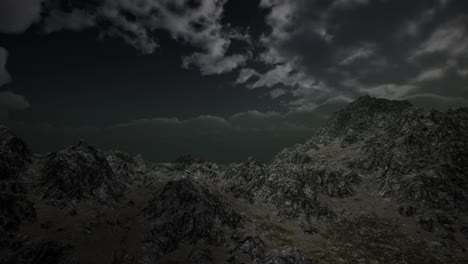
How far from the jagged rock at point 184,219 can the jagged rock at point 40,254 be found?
2097cm

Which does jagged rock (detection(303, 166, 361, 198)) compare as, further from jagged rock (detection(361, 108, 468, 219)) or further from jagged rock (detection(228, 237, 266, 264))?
jagged rock (detection(228, 237, 266, 264))

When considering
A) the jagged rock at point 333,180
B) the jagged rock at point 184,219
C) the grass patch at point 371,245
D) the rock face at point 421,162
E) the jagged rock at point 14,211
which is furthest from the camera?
the jagged rock at point 333,180

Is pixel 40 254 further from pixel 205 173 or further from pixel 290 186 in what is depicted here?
pixel 205 173

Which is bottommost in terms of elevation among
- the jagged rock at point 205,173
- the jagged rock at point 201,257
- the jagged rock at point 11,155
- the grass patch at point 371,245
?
the grass patch at point 371,245

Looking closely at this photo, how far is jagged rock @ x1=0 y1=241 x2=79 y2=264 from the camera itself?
2635 inches

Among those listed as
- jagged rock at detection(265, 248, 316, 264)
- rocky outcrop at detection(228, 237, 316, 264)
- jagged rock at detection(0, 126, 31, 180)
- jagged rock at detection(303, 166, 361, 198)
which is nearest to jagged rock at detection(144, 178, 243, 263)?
rocky outcrop at detection(228, 237, 316, 264)

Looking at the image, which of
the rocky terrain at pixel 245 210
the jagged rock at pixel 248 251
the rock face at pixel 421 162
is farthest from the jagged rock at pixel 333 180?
the jagged rock at pixel 248 251

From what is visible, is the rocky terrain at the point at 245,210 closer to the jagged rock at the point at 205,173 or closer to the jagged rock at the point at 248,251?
the jagged rock at the point at 248,251

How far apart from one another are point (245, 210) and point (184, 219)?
28.4m

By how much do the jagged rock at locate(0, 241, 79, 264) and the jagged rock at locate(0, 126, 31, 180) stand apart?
32.0 m

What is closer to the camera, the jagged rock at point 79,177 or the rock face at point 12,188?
the rock face at point 12,188

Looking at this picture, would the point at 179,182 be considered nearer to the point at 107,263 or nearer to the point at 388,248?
the point at 107,263

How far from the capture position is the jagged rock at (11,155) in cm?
9025

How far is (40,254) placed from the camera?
68.9m
